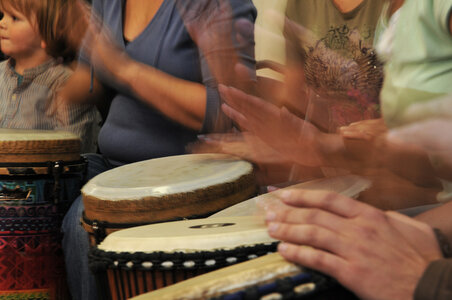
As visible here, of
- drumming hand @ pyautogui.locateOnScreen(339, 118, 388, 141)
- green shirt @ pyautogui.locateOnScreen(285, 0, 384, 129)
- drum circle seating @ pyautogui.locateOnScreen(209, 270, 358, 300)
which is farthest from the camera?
green shirt @ pyautogui.locateOnScreen(285, 0, 384, 129)

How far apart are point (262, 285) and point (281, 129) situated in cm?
63

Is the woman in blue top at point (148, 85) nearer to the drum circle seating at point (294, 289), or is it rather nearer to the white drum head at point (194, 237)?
the white drum head at point (194, 237)

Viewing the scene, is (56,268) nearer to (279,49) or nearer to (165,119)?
(165,119)

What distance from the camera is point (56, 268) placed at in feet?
5.46

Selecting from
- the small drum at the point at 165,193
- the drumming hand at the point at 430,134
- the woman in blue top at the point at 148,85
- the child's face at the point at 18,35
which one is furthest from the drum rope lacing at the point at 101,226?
the child's face at the point at 18,35

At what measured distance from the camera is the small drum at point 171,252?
74 cm

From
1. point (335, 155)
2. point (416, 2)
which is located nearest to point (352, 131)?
point (335, 155)

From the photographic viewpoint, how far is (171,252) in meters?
0.77

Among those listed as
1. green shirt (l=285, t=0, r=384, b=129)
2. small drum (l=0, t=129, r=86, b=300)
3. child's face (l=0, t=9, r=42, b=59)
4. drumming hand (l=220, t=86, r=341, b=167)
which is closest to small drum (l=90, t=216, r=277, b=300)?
drumming hand (l=220, t=86, r=341, b=167)

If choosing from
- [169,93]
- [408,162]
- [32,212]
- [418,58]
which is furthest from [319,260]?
[32,212]

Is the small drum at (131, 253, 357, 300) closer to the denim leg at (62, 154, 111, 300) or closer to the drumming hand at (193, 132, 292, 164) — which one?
the drumming hand at (193, 132, 292, 164)

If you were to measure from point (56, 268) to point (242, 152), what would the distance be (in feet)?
2.60

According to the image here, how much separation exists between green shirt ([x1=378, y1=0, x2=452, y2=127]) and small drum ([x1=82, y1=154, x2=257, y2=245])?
35 centimetres

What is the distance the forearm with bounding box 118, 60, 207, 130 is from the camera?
4.85 feet
